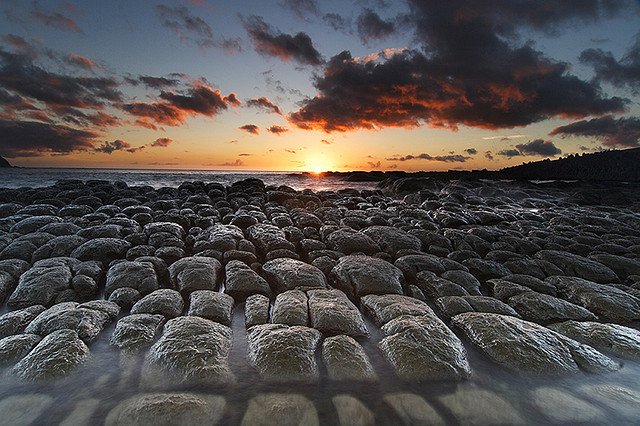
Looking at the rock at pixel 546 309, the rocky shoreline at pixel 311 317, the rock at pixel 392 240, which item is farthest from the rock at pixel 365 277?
the rock at pixel 546 309

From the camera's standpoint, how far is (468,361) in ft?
11.2

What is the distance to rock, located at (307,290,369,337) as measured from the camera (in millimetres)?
3791

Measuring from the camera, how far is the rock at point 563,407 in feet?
8.80

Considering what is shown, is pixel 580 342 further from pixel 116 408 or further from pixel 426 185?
pixel 426 185

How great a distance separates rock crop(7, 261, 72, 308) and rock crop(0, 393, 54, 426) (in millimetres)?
1866

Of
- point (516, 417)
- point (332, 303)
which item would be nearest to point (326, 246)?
point (332, 303)

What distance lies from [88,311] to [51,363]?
85 cm

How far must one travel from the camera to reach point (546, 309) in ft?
14.3

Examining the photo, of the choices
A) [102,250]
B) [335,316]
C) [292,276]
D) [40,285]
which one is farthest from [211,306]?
[102,250]

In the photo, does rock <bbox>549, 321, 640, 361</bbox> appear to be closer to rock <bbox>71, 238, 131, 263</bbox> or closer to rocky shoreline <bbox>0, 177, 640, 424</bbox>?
rocky shoreline <bbox>0, 177, 640, 424</bbox>

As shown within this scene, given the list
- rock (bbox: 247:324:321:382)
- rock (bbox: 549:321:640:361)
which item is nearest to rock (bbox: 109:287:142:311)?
rock (bbox: 247:324:321:382)

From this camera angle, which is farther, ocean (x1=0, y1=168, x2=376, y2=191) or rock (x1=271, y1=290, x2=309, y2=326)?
ocean (x1=0, y1=168, x2=376, y2=191)

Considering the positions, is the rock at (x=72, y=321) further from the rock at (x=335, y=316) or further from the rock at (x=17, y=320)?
the rock at (x=335, y=316)

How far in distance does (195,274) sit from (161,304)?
2.73 feet
